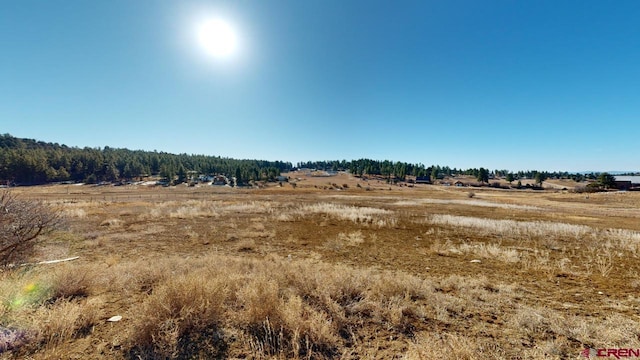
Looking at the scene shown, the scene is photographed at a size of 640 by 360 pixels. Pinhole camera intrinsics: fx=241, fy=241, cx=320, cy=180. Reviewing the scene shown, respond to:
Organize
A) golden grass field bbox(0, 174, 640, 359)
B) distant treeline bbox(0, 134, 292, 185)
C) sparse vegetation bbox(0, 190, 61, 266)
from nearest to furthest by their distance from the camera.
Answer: golden grass field bbox(0, 174, 640, 359), sparse vegetation bbox(0, 190, 61, 266), distant treeline bbox(0, 134, 292, 185)

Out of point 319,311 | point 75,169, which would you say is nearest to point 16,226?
point 319,311

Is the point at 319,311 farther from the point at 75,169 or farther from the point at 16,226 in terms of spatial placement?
the point at 75,169

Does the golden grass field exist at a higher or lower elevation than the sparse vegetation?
lower

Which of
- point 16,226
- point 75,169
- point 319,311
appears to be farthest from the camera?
point 75,169

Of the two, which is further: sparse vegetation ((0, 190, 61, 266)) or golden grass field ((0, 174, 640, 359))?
sparse vegetation ((0, 190, 61, 266))

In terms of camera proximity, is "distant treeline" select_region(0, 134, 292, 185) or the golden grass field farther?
"distant treeline" select_region(0, 134, 292, 185)

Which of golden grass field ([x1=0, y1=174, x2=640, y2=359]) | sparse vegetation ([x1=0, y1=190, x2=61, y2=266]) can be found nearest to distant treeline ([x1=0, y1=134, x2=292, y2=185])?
sparse vegetation ([x1=0, y1=190, x2=61, y2=266])

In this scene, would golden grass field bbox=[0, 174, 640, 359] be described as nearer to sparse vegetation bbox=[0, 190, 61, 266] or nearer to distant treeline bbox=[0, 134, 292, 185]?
sparse vegetation bbox=[0, 190, 61, 266]

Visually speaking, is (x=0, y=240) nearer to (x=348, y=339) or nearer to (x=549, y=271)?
(x=348, y=339)

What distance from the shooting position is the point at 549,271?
27.6 ft

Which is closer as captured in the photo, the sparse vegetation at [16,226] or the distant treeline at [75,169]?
the sparse vegetation at [16,226]

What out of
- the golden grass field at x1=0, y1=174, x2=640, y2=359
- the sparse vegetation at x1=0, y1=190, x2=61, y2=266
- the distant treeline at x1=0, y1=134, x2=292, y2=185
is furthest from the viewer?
the distant treeline at x1=0, y1=134, x2=292, y2=185

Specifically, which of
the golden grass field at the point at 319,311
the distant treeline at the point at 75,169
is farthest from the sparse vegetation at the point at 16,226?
the distant treeline at the point at 75,169

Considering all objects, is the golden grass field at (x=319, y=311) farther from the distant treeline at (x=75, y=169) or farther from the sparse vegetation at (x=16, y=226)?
the distant treeline at (x=75, y=169)
